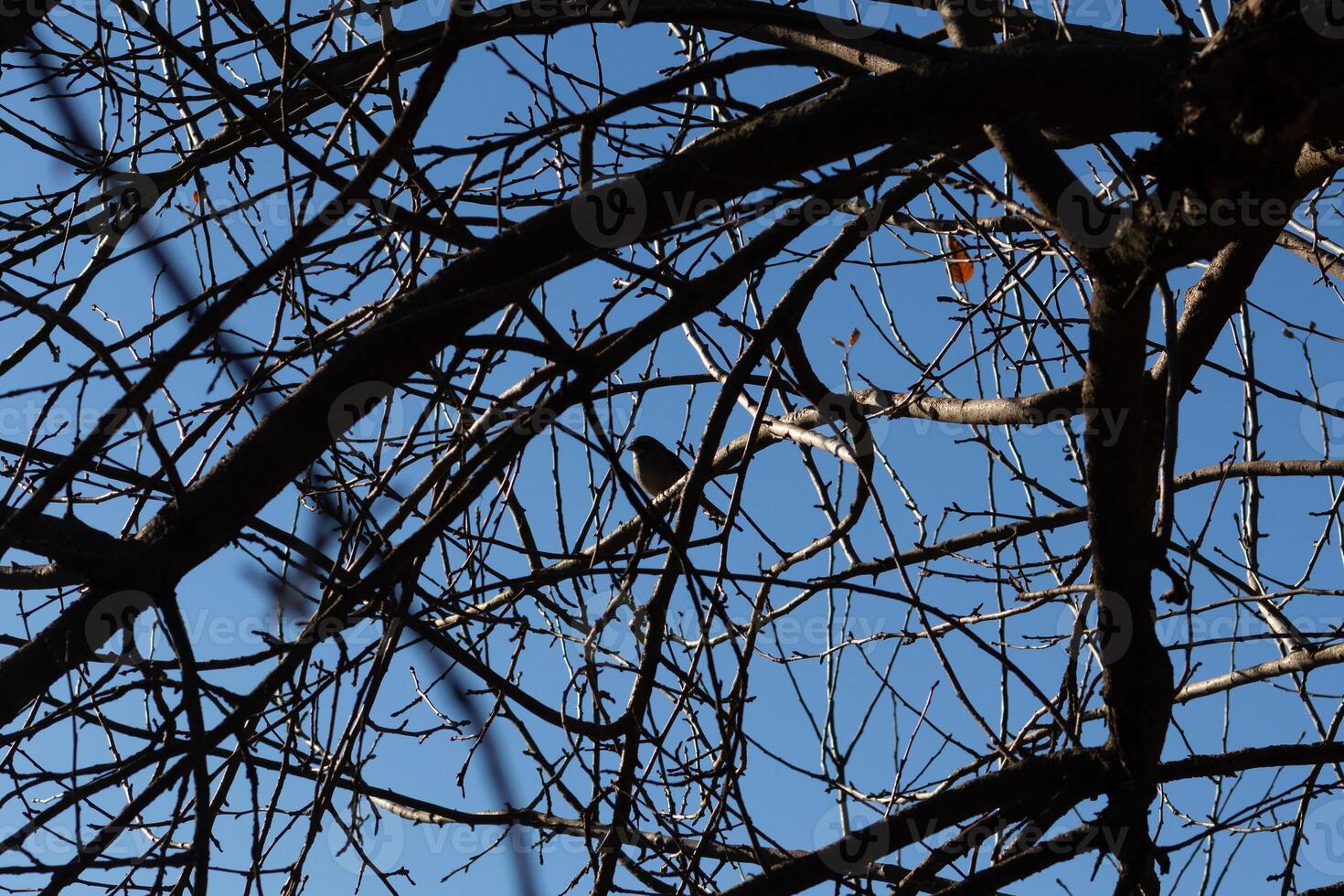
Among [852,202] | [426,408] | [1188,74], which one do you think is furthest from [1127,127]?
[852,202]

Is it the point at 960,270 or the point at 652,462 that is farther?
the point at 652,462

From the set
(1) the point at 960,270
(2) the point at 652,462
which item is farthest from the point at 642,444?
(1) the point at 960,270

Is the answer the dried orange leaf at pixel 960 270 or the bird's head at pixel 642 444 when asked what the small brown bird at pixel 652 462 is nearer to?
the bird's head at pixel 642 444

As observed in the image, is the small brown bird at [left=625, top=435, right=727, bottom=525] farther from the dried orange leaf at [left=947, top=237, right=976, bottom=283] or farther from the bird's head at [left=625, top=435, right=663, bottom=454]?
the dried orange leaf at [left=947, top=237, right=976, bottom=283]

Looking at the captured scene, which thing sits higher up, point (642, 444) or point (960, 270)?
point (642, 444)

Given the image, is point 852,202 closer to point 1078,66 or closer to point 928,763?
Result: point 928,763

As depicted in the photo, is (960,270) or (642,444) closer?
(960,270)

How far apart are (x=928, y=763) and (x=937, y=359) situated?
1.21 m

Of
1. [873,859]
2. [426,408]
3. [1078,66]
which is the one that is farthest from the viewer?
[426,408]

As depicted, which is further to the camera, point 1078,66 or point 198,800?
point 1078,66

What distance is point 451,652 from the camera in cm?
209

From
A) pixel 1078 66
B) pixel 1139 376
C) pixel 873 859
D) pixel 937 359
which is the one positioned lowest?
pixel 873 859

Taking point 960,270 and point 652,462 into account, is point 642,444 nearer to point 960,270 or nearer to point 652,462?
point 652,462

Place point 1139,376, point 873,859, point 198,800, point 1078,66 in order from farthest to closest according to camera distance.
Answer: point 873,859, point 1139,376, point 1078,66, point 198,800
